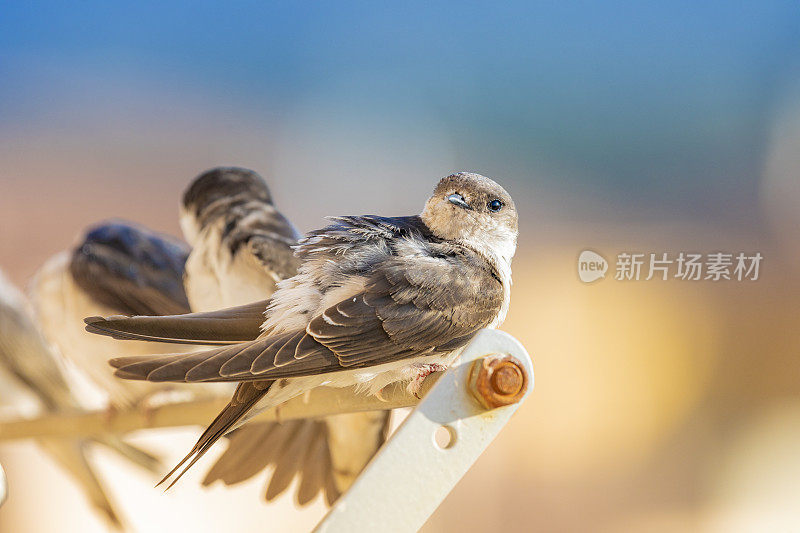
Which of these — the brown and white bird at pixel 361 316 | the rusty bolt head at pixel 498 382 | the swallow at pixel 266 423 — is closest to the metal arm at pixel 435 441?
the rusty bolt head at pixel 498 382

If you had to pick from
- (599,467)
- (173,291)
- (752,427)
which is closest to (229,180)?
(173,291)

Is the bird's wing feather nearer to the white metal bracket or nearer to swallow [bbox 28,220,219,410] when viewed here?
the white metal bracket

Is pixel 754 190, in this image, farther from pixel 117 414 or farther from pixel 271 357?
pixel 117 414

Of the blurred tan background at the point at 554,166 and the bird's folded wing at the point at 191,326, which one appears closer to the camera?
the bird's folded wing at the point at 191,326

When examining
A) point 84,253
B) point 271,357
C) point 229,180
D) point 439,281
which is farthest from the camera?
point 84,253

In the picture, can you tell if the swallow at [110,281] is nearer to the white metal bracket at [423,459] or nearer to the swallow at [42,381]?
the swallow at [42,381]
